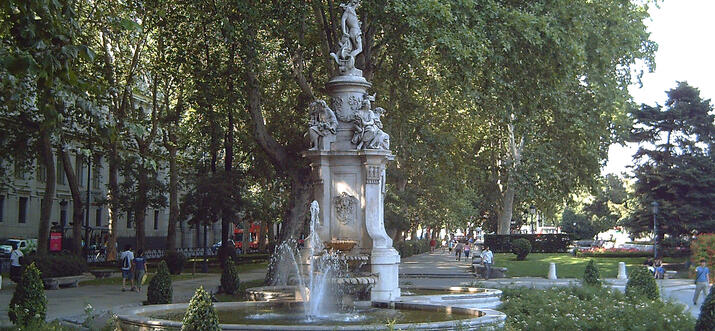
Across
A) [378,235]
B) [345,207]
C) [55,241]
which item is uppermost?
[345,207]

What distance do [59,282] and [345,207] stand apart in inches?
524

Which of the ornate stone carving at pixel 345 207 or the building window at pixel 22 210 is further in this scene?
the building window at pixel 22 210

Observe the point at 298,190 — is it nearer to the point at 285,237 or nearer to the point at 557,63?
the point at 285,237

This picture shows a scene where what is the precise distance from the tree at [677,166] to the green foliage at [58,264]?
28050 millimetres

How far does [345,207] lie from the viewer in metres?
16.8

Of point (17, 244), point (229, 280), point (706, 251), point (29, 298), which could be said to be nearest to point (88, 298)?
point (229, 280)

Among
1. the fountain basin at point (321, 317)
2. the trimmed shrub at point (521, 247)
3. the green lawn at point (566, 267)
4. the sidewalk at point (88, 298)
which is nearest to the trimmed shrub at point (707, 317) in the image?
the fountain basin at point (321, 317)

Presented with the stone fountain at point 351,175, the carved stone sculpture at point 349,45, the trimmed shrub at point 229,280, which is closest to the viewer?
the stone fountain at point 351,175

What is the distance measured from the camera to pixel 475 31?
21.6 metres

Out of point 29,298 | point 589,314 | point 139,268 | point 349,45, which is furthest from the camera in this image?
point 139,268

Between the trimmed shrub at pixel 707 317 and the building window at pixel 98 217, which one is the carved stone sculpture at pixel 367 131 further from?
the building window at pixel 98 217

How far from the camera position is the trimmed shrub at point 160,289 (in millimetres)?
17188

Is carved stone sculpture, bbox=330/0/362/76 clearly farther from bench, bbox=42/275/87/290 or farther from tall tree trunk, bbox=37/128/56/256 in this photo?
tall tree trunk, bbox=37/128/56/256

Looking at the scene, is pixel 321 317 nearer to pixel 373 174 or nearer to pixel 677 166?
pixel 373 174
